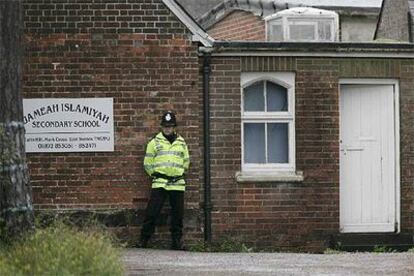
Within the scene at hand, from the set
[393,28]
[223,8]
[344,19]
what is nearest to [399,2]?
[393,28]

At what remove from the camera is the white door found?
1539 cm

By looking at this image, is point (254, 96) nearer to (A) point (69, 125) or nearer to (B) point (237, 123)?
(B) point (237, 123)

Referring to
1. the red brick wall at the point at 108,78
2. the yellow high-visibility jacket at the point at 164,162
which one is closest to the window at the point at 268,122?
the red brick wall at the point at 108,78

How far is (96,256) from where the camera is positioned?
31.5ft

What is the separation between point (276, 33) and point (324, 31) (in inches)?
29.9

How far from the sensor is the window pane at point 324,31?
1605 cm

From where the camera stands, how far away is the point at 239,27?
73.2 feet

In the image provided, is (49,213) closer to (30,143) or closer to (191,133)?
(30,143)

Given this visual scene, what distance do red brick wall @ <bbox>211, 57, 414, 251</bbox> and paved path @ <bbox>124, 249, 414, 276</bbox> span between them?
128 cm

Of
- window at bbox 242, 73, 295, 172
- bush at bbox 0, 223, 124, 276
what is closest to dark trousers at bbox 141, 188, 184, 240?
window at bbox 242, 73, 295, 172

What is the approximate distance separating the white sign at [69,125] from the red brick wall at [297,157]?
160 cm

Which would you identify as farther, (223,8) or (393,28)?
(223,8)

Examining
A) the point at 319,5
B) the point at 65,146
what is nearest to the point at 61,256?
the point at 65,146

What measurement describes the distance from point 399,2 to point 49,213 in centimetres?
851
